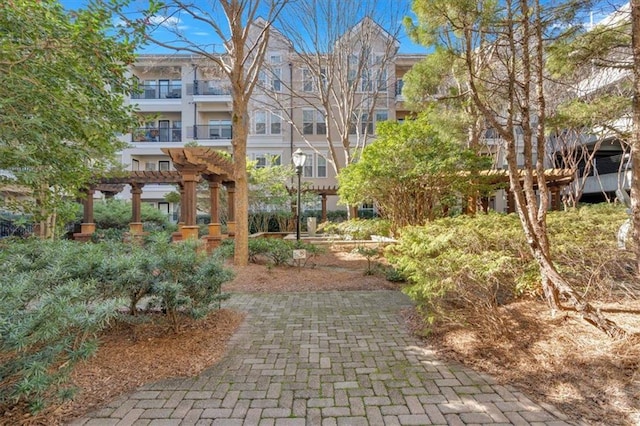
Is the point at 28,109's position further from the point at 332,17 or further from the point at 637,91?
the point at 332,17

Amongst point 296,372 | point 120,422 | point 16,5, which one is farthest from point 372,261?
point 16,5

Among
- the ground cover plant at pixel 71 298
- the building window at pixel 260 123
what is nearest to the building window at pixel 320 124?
the building window at pixel 260 123

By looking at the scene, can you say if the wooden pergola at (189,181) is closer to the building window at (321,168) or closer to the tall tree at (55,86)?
the tall tree at (55,86)

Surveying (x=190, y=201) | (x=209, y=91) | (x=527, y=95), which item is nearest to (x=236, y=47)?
(x=190, y=201)

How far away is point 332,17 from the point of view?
1263 centimetres

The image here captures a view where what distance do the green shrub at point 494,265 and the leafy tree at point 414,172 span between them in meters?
4.27

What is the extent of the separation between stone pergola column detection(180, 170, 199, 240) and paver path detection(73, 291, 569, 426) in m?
6.48

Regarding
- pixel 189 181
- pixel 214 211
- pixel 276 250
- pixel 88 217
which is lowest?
pixel 276 250

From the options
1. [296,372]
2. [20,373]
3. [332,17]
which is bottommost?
[296,372]

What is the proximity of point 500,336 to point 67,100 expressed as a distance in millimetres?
5499

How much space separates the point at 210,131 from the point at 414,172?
716 inches

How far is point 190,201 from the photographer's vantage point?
33.1 feet

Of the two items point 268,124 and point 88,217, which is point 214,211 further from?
point 268,124

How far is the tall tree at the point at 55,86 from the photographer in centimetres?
348
